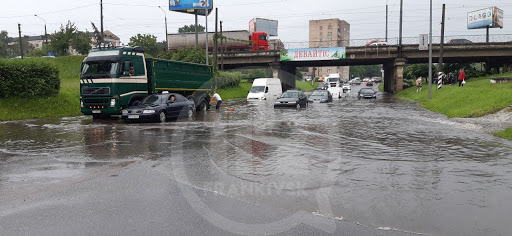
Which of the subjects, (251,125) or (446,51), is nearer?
(251,125)

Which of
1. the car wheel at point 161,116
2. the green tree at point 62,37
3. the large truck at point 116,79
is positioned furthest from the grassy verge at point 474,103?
the green tree at point 62,37

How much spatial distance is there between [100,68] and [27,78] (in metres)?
5.85

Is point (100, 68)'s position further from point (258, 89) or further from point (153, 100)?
point (258, 89)

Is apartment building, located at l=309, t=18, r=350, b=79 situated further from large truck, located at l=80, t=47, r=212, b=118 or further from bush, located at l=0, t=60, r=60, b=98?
large truck, located at l=80, t=47, r=212, b=118

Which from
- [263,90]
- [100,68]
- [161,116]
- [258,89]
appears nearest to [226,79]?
[258,89]

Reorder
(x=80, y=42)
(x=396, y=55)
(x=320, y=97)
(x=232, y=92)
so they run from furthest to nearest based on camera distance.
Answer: (x=80, y=42) → (x=396, y=55) → (x=232, y=92) → (x=320, y=97)

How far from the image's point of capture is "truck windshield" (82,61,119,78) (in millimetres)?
18500

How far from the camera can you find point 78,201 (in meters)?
5.91

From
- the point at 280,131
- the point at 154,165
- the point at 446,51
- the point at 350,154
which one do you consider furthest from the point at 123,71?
the point at 446,51

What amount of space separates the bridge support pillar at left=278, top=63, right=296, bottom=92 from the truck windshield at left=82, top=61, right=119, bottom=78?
3553cm

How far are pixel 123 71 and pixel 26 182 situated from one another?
12.3m

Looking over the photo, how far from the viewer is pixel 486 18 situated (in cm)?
6950

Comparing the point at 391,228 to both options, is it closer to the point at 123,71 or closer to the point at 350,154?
the point at 350,154

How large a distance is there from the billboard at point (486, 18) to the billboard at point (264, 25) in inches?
1963
